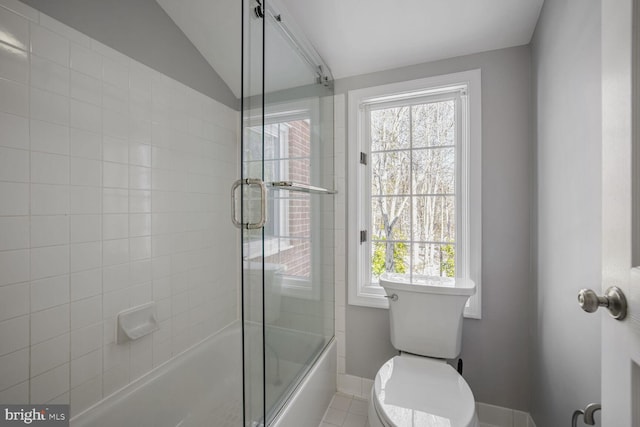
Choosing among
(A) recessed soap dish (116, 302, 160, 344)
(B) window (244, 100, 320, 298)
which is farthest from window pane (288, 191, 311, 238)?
(A) recessed soap dish (116, 302, 160, 344)

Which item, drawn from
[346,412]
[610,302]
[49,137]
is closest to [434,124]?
[610,302]

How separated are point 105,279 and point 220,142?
1193 mm

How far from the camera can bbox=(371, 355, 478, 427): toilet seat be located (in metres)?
1.03

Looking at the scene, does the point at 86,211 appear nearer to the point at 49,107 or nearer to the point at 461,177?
the point at 49,107

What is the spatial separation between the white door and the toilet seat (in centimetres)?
55

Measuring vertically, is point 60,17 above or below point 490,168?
above

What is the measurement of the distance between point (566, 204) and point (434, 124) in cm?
89

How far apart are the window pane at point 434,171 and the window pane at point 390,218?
0.13 metres

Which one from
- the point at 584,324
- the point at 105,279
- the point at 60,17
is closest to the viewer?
the point at 584,324

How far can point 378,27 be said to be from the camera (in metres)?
1.51

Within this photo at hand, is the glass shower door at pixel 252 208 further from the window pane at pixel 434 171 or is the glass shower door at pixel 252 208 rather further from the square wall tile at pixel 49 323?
the window pane at pixel 434 171

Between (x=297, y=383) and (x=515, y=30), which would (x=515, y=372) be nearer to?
(x=297, y=383)

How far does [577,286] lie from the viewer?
0.98 metres

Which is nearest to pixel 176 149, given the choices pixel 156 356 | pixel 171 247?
pixel 171 247
